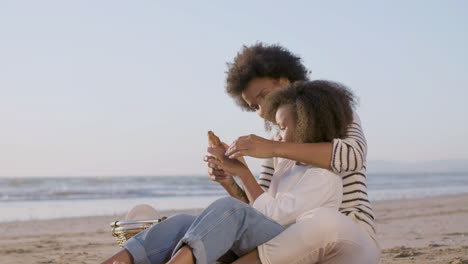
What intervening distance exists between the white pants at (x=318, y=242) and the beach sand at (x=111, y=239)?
2931mm

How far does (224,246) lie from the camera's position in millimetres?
3129

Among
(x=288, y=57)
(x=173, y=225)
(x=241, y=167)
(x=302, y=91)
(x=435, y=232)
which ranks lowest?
(x=435, y=232)

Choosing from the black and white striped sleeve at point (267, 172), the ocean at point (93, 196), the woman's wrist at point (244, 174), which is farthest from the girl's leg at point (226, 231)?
the ocean at point (93, 196)

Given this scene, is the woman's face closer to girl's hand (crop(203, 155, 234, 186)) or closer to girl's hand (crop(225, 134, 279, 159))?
girl's hand (crop(203, 155, 234, 186))

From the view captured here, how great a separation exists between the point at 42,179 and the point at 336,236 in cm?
2604

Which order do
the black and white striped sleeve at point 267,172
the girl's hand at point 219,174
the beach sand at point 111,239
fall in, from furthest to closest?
the beach sand at point 111,239 → the black and white striped sleeve at point 267,172 → the girl's hand at point 219,174

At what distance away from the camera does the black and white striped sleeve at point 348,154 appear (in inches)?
132

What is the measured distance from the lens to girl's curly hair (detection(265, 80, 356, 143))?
3.53 m

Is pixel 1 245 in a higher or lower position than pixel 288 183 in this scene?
lower

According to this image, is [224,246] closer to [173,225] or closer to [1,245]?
[173,225]

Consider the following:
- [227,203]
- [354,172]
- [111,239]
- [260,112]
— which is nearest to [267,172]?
[260,112]

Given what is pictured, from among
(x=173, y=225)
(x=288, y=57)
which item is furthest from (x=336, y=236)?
(x=288, y=57)

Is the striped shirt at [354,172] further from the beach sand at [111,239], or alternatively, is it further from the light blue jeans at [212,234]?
the beach sand at [111,239]

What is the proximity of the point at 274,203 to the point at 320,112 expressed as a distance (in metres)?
0.56
